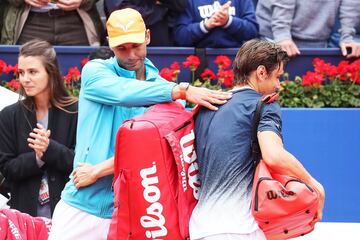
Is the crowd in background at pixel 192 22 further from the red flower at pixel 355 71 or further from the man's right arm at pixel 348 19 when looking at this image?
the red flower at pixel 355 71

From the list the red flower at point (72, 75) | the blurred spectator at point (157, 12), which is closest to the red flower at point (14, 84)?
the red flower at point (72, 75)

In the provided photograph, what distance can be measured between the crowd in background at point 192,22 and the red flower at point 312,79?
0.40 meters

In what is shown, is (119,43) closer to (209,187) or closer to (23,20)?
(209,187)

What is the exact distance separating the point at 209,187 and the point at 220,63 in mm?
2882

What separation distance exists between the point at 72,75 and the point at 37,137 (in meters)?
1.38

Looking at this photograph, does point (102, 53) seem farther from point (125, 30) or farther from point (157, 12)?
point (125, 30)

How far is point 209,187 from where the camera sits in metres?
3.88

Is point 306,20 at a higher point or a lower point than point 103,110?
lower

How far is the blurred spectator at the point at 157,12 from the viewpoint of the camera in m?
6.98

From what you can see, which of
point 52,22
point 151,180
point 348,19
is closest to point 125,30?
point 151,180

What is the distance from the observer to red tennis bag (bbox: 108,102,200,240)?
12.7ft

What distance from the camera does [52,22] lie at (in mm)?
7125

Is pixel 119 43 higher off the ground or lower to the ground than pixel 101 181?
higher

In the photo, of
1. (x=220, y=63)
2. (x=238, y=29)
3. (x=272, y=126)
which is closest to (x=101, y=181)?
(x=272, y=126)
